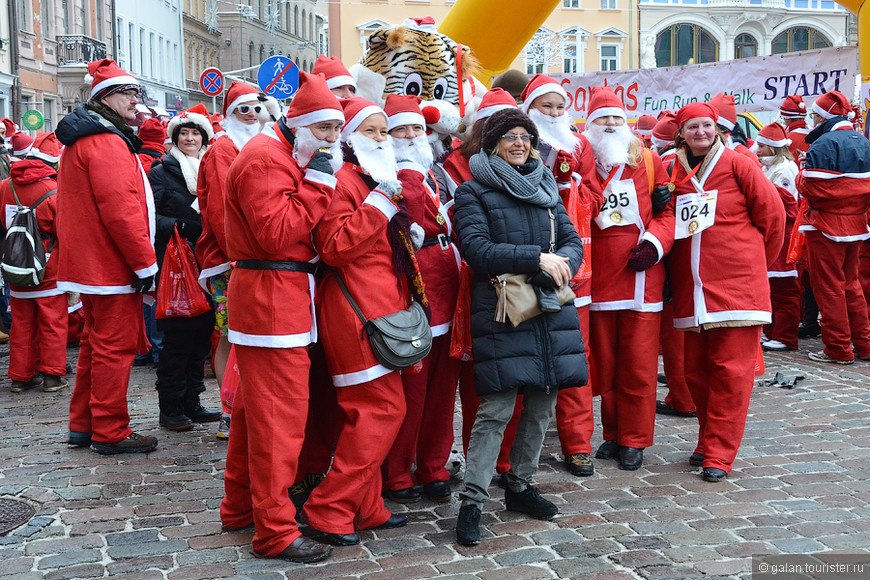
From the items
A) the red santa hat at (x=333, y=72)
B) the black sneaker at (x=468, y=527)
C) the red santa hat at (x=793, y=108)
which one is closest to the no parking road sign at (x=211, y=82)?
the red santa hat at (x=793, y=108)

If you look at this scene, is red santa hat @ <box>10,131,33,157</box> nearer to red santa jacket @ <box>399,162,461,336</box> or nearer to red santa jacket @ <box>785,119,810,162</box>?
red santa jacket @ <box>399,162,461,336</box>

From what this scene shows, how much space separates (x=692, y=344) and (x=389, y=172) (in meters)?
2.41

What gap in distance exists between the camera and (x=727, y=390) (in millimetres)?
5352

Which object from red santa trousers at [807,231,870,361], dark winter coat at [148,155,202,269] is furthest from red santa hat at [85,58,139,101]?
red santa trousers at [807,231,870,361]

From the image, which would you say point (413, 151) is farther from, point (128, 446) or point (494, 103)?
point (128, 446)

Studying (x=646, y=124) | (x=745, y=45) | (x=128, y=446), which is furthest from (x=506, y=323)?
(x=745, y=45)

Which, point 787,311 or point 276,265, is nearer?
point 276,265

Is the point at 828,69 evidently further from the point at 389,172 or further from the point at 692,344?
the point at 389,172

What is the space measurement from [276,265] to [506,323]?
109 centimetres

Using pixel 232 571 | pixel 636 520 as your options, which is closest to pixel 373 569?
pixel 232 571

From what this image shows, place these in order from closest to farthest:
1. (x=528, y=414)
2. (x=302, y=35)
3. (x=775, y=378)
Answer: (x=528, y=414)
(x=775, y=378)
(x=302, y=35)

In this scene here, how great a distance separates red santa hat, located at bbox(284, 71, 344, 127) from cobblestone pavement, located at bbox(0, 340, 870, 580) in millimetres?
1936

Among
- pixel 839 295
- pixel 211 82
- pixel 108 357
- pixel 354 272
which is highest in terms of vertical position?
pixel 211 82

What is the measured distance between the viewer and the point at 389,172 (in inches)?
168
